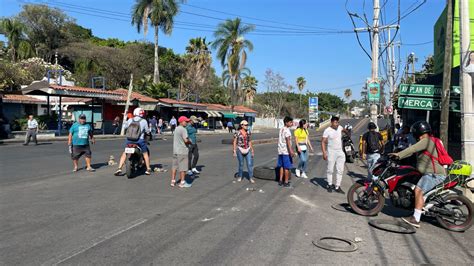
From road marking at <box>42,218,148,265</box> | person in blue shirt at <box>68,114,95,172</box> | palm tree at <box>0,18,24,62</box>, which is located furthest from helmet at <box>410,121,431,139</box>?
palm tree at <box>0,18,24,62</box>

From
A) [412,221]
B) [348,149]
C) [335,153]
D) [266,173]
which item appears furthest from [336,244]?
[348,149]

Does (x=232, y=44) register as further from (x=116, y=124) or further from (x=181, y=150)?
(x=181, y=150)

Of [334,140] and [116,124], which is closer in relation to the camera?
[334,140]

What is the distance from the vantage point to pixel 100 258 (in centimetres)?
467

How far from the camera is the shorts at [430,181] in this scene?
20.8ft

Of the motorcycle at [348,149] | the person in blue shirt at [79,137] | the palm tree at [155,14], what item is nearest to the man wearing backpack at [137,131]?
the person in blue shirt at [79,137]

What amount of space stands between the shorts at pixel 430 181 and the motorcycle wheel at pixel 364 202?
2.63ft

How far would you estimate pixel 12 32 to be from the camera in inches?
1977

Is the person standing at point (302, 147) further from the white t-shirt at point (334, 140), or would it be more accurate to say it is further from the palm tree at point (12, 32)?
the palm tree at point (12, 32)

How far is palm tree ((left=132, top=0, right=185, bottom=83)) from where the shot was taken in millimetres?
49219

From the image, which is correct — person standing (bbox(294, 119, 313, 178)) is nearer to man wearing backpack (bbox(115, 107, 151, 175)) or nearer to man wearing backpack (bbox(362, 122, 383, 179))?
man wearing backpack (bbox(362, 122, 383, 179))

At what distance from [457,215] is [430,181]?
27.8 inches

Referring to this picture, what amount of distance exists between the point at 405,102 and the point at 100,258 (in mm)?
10645

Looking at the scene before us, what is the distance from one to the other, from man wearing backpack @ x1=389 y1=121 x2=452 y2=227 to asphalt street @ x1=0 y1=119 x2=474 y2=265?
0.43m
